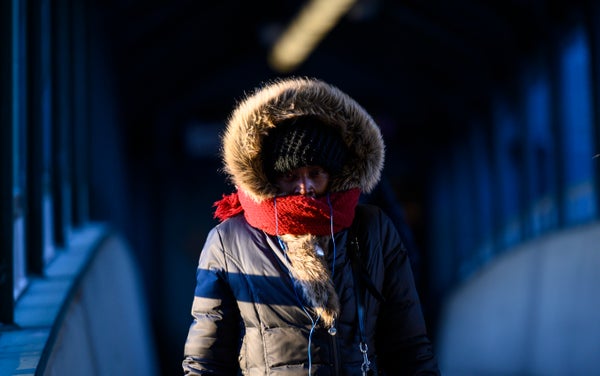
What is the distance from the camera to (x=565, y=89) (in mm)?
12398

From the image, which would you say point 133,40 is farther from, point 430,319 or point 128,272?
point 430,319

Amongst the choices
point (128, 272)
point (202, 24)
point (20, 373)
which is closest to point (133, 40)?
point (202, 24)

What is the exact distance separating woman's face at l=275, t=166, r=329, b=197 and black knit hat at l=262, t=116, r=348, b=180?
2 centimetres

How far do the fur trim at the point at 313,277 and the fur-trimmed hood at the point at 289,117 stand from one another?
0.62ft

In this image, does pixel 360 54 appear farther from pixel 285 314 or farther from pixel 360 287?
pixel 285 314

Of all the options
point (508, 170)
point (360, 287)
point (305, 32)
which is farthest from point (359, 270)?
point (305, 32)

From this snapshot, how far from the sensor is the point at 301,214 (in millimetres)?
3205

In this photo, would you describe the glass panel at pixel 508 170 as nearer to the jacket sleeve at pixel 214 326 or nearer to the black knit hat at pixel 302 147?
the black knit hat at pixel 302 147

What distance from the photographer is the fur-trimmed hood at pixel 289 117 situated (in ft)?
10.7

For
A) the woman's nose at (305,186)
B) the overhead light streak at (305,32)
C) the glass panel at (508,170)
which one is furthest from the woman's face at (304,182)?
the overhead light streak at (305,32)

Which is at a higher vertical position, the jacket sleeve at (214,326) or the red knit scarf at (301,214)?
the red knit scarf at (301,214)

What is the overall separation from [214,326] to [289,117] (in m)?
0.64

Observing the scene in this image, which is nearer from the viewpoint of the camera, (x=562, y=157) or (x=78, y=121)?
(x=78, y=121)

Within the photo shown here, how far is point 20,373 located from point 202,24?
47.5 ft
